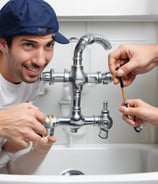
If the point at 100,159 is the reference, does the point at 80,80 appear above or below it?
above

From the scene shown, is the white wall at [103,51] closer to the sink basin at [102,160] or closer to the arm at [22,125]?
the sink basin at [102,160]

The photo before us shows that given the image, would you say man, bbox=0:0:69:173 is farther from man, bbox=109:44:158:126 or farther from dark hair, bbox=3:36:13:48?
man, bbox=109:44:158:126

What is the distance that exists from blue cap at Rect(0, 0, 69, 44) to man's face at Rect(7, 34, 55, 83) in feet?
0.06

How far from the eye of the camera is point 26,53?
810 mm

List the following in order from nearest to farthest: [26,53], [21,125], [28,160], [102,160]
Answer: [21,125] < [26,53] < [28,160] < [102,160]

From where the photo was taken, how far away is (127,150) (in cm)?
108

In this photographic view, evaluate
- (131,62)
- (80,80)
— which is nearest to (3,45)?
(80,80)

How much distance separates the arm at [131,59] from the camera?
877 millimetres

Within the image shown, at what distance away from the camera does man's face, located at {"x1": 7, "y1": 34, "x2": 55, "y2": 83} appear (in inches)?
31.9

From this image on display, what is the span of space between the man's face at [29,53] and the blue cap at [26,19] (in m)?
0.02

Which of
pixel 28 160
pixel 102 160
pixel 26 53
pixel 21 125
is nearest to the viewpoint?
pixel 21 125

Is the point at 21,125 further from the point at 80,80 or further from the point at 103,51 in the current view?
the point at 103,51

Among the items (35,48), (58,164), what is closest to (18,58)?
(35,48)

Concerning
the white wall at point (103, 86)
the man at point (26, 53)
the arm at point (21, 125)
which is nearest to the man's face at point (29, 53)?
the man at point (26, 53)
